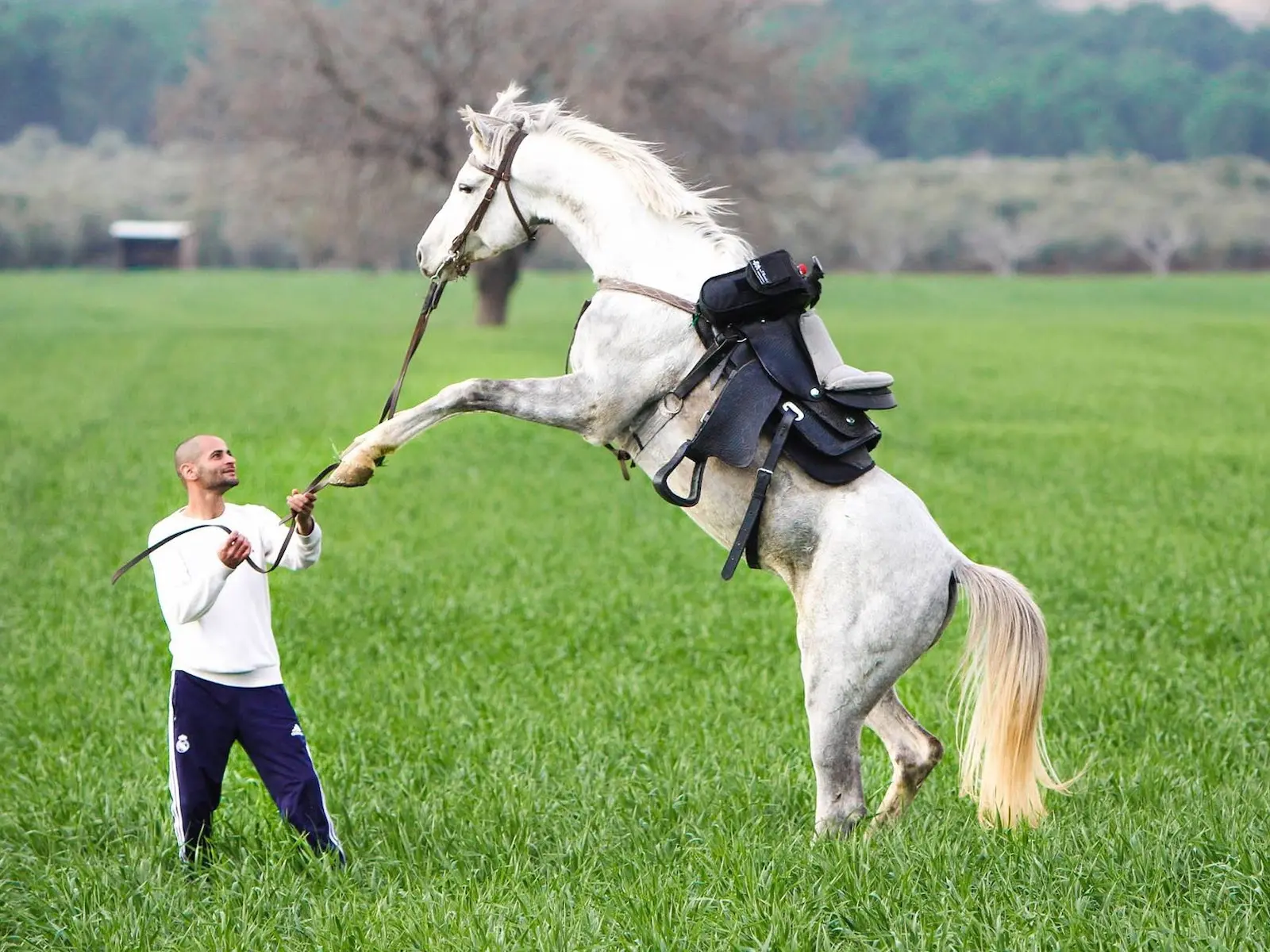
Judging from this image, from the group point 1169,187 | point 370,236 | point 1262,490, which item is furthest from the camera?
point 1169,187

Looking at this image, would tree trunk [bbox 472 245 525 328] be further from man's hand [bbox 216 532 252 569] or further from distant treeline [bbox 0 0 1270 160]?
distant treeline [bbox 0 0 1270 160]

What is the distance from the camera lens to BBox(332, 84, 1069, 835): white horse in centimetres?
566

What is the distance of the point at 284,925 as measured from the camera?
5320 millimetres

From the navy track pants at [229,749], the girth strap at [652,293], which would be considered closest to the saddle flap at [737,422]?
the girth strap at [652,293]

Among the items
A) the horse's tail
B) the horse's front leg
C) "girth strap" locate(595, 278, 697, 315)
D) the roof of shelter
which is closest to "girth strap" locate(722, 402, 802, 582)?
"girth strap" locate(595, 278, 697, 315)

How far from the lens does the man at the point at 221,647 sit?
562cm

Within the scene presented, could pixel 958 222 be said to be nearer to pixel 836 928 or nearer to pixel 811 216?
pixel 811 216

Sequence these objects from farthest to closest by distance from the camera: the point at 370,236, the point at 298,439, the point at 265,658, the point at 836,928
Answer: the point at 370,236
the point at 298,439
the point at 265,658
the point at 836,928

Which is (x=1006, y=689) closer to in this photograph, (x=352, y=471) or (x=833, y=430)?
(x=833, y=430)

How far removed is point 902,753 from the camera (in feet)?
19.6

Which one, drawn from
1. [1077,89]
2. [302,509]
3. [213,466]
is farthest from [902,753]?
[1077,89]

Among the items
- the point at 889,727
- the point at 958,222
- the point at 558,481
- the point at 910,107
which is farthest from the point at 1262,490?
the point at 910,107

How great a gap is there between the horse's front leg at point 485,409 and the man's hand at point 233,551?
0.42 metres

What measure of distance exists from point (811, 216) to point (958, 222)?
5517 cm
